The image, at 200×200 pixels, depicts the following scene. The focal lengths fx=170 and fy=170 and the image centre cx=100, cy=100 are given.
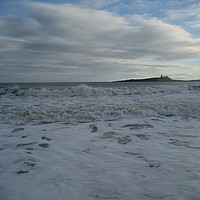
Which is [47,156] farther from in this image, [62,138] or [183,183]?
[183,183]

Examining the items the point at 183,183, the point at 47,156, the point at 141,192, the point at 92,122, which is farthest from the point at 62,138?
the point at 183,183

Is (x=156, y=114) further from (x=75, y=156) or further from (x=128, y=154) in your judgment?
(x=75, y=156)

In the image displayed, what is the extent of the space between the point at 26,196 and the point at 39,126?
313cm

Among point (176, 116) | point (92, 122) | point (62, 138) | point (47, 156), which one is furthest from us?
point (176, 116)

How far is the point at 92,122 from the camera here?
538 cm

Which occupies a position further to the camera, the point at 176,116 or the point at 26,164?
the point at 176,116

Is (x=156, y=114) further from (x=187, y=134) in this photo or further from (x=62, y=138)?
(x=62, y=138)

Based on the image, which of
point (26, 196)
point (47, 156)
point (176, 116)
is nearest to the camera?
point (26, 196)

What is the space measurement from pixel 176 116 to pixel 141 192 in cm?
488

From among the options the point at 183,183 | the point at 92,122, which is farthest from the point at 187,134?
the point at 92,122

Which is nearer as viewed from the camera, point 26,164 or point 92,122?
point 26,164

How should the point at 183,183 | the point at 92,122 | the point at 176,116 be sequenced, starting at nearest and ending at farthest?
the point at 183,183 → the point at 92,122 → the point at 176,116

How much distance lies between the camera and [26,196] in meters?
1.89

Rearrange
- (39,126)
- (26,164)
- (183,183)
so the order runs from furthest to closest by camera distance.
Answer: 1. (39,126)
2. (26,164)
3. (183,183)
